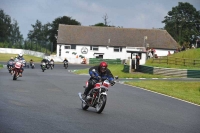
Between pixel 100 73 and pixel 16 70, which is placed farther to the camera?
pixel 16 70

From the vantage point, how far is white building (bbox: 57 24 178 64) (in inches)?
4090

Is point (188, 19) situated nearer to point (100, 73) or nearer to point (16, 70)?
point (16, 70)

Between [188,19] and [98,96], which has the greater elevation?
[188,19]

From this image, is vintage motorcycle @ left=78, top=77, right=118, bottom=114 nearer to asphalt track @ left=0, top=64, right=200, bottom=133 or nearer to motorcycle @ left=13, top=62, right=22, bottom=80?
asphalt track @ left=0, top=64, right=200, bottom=133

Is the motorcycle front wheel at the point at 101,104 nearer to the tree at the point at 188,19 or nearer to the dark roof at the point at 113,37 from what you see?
the tree at the point at 188,19

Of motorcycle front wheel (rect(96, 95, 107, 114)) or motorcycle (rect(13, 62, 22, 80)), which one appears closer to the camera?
motorcycle front wheel (rect(96, 95, 107, 114))

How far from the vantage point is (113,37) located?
107 metres

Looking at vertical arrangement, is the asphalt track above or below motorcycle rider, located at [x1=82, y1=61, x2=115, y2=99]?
below

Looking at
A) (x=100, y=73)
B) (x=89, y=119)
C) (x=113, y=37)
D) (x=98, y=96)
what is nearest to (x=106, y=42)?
(x=113, y=37)

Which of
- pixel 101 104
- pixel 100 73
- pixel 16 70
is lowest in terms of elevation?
pixel 101 104

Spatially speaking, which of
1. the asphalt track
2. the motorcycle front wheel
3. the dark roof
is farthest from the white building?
the motorcycle front wheel

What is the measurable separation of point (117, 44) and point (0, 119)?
309 feet

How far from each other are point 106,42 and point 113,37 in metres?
2.29

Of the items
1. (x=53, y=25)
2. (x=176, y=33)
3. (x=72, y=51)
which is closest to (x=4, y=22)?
(x=53, y=25)
